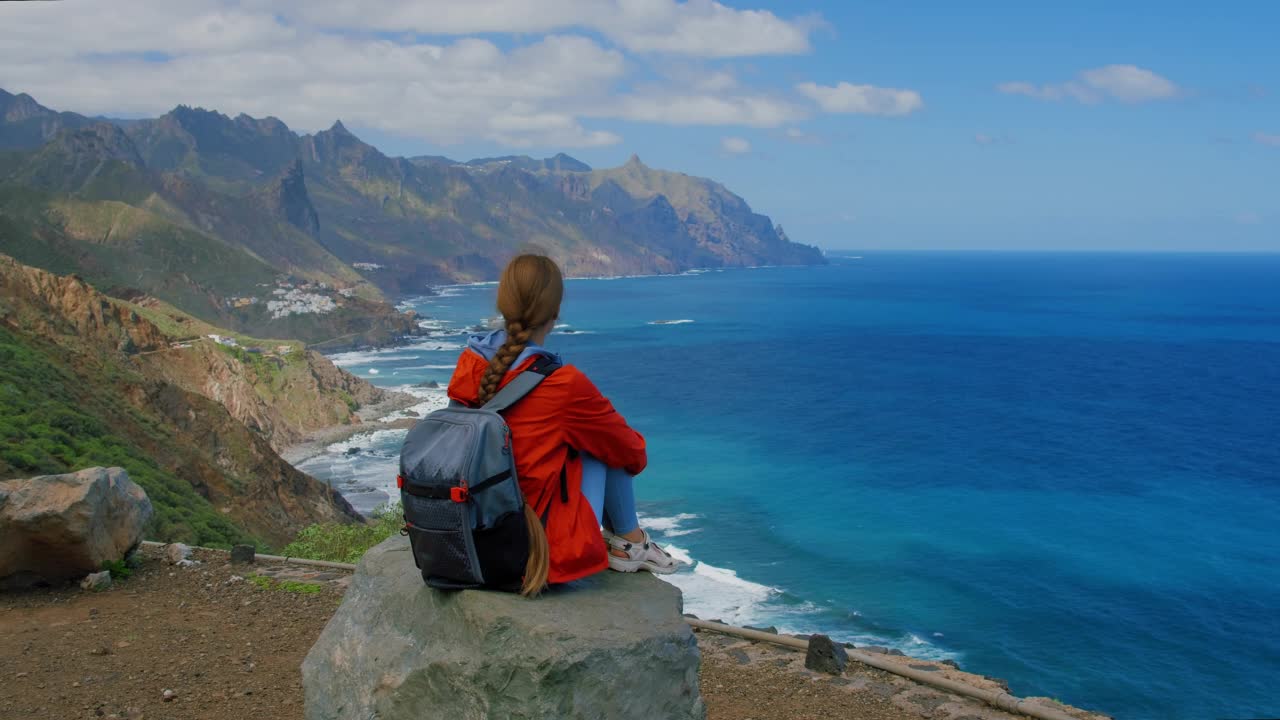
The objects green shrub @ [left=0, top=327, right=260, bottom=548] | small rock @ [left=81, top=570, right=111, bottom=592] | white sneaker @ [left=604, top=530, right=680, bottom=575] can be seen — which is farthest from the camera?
green shrub @ [left=0, top=327, right=260, bottom=548]

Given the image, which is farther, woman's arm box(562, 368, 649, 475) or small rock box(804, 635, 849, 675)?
small rock box(804, 635, 849, 675)

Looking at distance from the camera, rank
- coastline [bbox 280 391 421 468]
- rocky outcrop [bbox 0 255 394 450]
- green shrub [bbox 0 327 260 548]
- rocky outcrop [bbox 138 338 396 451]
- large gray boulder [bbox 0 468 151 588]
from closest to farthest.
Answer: large gray boulder [bbox 0 468 151 588] < green shrub [bbox 0 327 260 548] < rocky outcrop [bbox 0 255 394 450] < rocky outcrop [bbox 138 338 396 451] < coastline [bbox 280 391 421 468]

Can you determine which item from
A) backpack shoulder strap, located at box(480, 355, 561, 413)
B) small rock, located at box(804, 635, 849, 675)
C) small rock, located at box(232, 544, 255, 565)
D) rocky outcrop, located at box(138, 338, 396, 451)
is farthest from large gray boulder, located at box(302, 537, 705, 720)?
rocky outcrop, located at box(138, 338, 396, 451)

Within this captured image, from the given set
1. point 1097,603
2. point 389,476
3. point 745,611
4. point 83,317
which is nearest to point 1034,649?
point 1097,603

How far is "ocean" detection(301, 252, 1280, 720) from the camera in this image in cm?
2895

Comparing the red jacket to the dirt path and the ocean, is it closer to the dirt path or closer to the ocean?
the ocean

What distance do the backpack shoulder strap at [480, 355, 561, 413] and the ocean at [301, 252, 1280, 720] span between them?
31.5 inches

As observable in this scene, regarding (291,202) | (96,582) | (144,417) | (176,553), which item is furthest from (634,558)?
(291,202)

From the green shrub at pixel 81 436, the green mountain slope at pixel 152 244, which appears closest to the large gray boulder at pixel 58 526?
the green shrub at pixel 81 436

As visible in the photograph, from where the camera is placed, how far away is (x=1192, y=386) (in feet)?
231

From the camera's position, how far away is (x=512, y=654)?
4.33 metres

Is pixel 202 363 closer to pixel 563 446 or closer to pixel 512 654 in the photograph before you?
pixel 512 654

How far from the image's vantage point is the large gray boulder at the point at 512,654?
4.35m

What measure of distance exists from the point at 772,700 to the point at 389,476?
43261 millimetres
